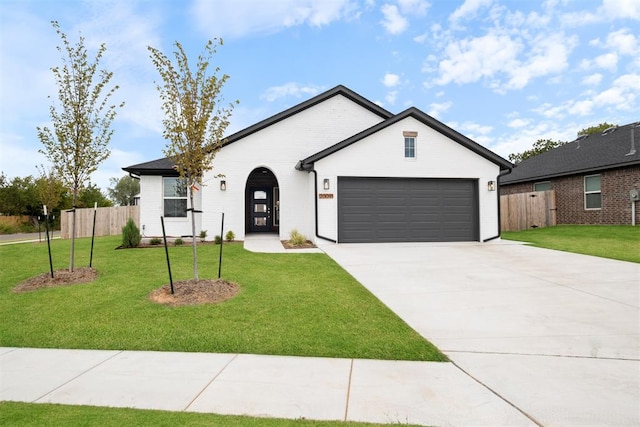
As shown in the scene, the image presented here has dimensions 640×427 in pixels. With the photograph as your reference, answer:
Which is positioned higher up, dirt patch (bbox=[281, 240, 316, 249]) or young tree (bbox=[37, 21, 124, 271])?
young tree (bbox=[37, 21, 124, 271])

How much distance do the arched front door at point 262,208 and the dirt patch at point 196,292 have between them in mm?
11975

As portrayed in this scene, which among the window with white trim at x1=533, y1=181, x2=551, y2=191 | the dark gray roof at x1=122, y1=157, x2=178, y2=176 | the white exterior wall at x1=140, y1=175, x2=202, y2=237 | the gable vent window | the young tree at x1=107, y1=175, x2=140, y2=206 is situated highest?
the young tree at x1=107, y1=175, x2=140, y2=206

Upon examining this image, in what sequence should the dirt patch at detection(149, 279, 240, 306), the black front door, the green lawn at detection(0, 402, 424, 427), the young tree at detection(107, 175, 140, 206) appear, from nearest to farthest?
1. the green lawn at detection(0, 402, 424, 427)
2. the dirt patch at detection(149, 279, 240, 306)
3. the black front door
4. the young tree at detection(107, 175, 140, 206)

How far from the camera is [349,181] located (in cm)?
1292

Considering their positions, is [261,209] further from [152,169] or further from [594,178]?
[594,178]

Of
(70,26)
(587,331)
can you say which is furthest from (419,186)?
(70,26)

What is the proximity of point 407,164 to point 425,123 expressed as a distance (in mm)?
1747

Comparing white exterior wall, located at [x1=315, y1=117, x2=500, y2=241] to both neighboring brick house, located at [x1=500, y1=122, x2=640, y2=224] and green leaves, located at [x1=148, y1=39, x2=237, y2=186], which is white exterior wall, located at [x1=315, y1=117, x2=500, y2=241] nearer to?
green leaves, located at [x1=148, y1=39, x2=237, y2=186]

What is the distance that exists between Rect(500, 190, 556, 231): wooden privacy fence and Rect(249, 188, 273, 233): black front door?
41.2 ft

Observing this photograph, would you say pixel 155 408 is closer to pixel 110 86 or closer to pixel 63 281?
pixel 63 281

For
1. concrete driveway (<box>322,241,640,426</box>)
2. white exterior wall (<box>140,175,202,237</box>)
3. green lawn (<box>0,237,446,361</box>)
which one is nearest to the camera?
concrete driveway (<box>322,241,640,426</box>)

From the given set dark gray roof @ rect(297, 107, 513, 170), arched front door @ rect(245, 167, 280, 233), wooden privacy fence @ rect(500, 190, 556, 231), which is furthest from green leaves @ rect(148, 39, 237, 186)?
wooden privacy fence @ rect(500, 190, 556, 231)

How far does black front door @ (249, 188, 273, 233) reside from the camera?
1906 cm

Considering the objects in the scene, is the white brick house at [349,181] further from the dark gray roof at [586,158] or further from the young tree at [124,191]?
the young tree at [124,191]
